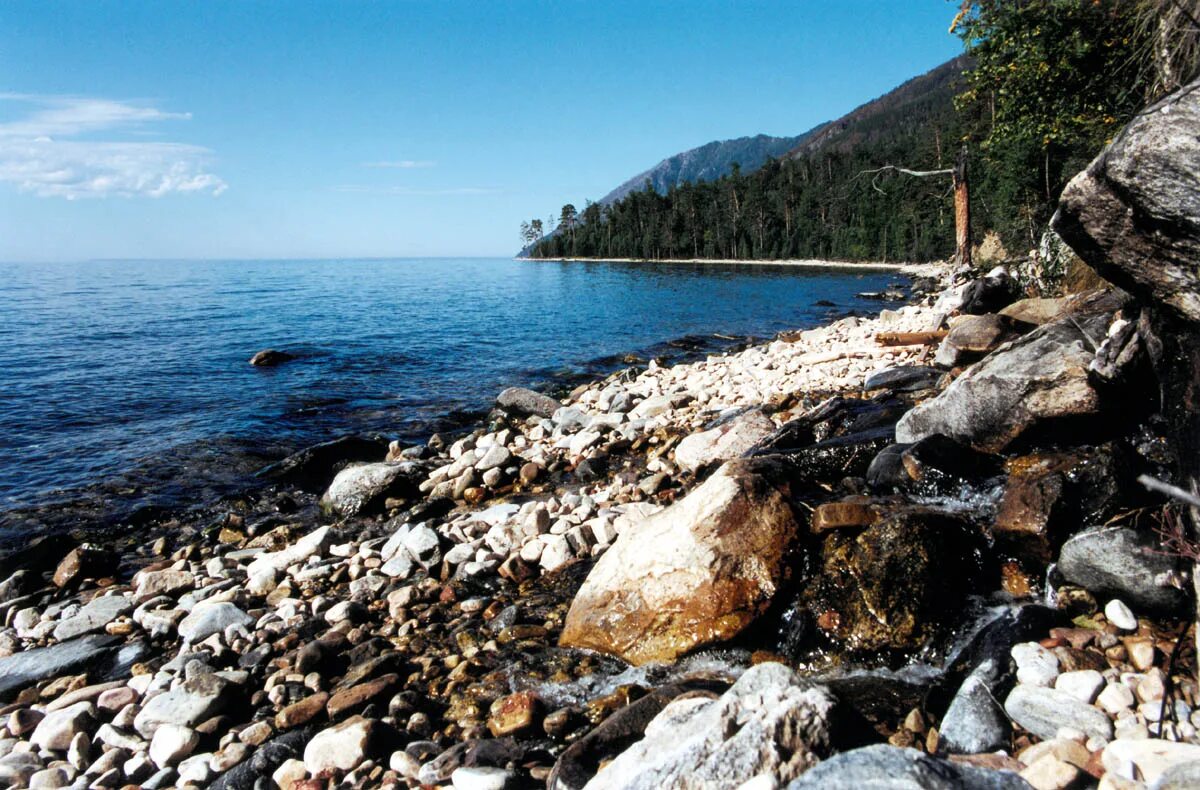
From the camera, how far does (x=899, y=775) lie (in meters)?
2.78

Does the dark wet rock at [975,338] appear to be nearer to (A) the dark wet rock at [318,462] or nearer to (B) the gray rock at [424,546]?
(B) the gray rock at [424,546]

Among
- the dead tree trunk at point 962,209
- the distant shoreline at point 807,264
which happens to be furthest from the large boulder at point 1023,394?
the distant shoreline at point 807,264

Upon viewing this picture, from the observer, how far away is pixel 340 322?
115 ft

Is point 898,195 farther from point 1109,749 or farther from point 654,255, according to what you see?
point 1109,749

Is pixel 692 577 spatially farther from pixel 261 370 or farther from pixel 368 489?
pixel 261 370

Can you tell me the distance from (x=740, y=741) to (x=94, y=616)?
7.31m

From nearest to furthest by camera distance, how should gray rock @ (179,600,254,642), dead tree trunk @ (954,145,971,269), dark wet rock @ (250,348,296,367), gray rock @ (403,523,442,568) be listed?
gray rock @ (179,600,254,642)
gray rock @ (403,523,442,568)
dead tree trunk @ (954,145,971,269)
dark wet rock @ (250,348,296,367)

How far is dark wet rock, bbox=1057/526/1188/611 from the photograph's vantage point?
424 centimetres

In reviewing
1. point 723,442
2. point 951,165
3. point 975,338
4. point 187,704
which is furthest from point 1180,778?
point 951,165

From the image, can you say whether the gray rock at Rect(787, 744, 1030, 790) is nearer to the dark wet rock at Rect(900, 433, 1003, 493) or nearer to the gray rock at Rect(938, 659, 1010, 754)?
the gray rock at Rect(938, 659, 1010, 754)

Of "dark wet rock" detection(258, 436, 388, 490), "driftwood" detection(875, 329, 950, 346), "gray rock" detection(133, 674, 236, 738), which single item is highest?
"driftwood" detection(875, 329, 950, 346)

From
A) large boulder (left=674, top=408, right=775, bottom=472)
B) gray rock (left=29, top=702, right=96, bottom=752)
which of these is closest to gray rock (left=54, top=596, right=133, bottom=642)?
gray rock (left=29, top=702, right=96, bottom=752)

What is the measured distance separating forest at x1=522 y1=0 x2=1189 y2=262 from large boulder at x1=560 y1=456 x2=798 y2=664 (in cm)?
598

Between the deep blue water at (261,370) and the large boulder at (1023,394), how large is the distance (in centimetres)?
1108
